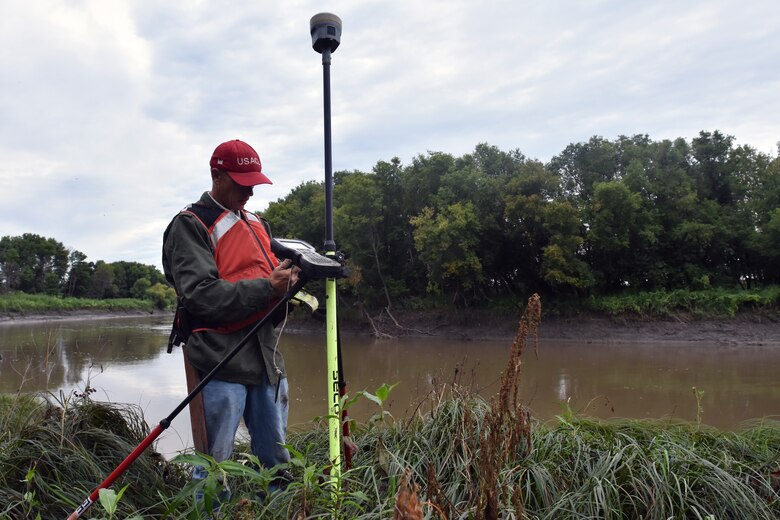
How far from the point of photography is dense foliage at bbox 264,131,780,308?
17484 mm

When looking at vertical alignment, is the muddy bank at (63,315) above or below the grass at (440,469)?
below

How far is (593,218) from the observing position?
1812cm

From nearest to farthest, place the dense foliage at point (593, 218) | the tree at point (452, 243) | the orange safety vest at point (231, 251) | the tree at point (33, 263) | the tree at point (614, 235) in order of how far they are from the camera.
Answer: the orange safety vest at point (231, 251) → the tree at point (614, 235) → the dense foliage at point (593, 218) → the tree at point (452, 243) → the tree at point (33, 263)

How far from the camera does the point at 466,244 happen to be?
18109mm

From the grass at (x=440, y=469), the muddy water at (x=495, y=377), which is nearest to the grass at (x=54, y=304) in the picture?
the muddy water at (x=495, y=377)

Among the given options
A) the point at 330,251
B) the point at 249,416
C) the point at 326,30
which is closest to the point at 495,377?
the point at 249,416

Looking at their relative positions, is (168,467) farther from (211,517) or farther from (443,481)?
(443,481)

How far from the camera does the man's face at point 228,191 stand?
2.04 m

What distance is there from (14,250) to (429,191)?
4037 cm

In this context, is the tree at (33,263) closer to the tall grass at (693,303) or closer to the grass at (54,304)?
the grass at (54,304)

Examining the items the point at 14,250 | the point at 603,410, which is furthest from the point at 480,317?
the point at 14,250

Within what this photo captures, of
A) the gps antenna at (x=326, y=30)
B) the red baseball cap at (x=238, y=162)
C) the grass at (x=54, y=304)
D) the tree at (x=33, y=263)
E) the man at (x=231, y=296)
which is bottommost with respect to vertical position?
the grass at (x=54, y=304)

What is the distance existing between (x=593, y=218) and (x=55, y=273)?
49.4 meters

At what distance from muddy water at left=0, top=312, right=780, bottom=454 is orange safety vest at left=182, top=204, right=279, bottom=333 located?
1.42 m
